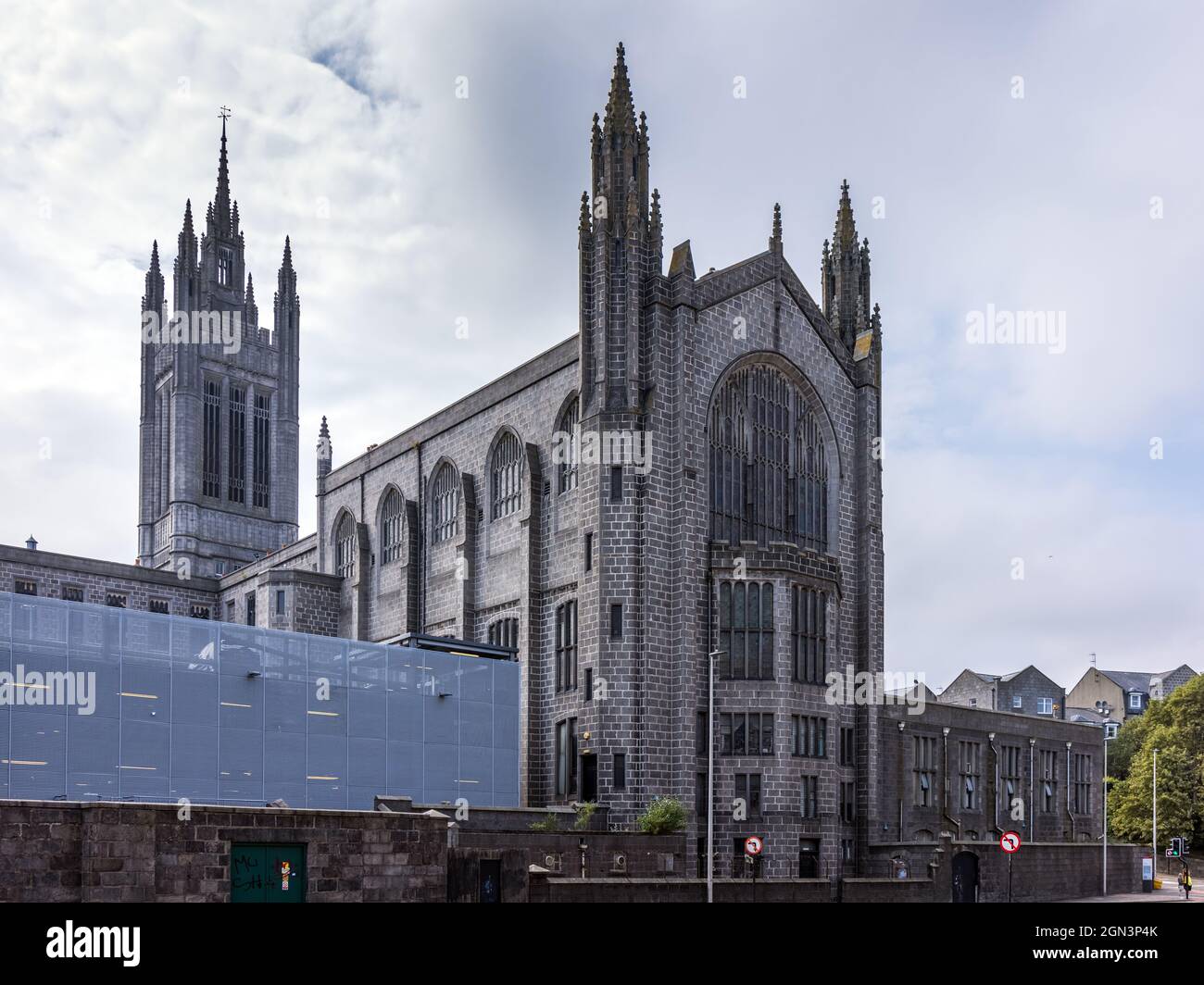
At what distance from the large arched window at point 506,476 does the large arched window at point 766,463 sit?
968cm

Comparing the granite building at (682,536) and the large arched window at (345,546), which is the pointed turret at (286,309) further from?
the granite building at (682,536)

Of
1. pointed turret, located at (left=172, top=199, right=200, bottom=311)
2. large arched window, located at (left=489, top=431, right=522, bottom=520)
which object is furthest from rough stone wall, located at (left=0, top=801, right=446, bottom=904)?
pointed turret, located at (left=172, top=199, right=200, bottom=311)

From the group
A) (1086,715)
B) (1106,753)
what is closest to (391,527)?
(1106,753)

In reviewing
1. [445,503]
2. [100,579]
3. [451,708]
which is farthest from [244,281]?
[451,708]

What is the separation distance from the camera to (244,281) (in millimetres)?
120000

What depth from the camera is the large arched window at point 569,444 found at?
185 ft

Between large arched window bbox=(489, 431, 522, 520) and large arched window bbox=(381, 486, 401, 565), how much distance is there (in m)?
9.50

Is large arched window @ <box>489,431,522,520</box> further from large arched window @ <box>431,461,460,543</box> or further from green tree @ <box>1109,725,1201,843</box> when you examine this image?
green tree @ <box>1109,725,1201,843</box>

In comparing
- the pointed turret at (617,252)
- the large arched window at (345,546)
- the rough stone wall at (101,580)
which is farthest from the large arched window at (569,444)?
the rough stone wall at (101,580)

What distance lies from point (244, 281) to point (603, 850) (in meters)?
85.7

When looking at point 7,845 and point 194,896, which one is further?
point 194,896

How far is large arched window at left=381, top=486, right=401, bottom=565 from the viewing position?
7031 cm
